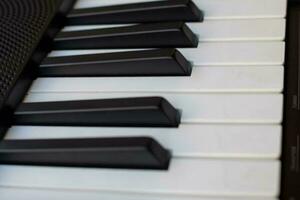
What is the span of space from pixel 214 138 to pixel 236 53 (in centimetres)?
20

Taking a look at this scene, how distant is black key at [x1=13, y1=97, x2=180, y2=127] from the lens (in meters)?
0.75

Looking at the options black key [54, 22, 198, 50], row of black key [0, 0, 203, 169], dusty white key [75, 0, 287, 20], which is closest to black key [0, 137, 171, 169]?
row of black key [0, 0, 203, 169]

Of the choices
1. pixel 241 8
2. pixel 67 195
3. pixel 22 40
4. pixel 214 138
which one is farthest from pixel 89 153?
pixel 241 8

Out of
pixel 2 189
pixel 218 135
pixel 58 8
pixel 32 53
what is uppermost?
pixel 58 8

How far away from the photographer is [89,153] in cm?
72

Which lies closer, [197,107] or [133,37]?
[197,107]

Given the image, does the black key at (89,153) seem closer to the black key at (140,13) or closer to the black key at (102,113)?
the black key at (102,113)

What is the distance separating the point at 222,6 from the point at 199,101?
0.87 feet

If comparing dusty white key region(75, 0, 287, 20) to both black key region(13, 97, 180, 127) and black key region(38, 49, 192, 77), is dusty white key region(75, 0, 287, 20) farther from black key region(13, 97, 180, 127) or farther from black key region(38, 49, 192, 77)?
black key region(13, 97, 180, 127)

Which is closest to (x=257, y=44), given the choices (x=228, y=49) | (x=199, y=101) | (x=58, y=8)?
(x=228, y=49)

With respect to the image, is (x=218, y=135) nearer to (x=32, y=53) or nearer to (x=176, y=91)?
(x=176, y=91)

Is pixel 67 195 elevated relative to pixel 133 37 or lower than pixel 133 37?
lower

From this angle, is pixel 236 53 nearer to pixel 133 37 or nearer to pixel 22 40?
pixel 133 37

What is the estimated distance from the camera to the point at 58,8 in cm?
100
